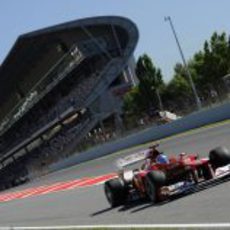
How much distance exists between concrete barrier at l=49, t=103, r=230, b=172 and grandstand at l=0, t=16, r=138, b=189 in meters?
6.81

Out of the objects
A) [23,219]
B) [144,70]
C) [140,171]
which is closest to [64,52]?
[144,70]

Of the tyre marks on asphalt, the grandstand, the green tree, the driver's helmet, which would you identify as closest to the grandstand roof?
the grandstand

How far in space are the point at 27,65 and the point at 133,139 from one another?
29.0m

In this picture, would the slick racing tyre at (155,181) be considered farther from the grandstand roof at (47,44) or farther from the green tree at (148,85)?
the grandstand roof at (47,44)

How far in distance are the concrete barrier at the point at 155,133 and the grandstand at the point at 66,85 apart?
6811mm

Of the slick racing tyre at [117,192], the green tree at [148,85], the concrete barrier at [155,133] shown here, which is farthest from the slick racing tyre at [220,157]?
the green tree at [148,85]

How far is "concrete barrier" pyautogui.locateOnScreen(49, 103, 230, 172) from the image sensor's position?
109ft

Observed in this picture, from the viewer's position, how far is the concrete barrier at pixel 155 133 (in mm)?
33188

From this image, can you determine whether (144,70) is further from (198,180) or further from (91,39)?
(198,180)

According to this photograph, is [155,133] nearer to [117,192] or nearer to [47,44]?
[117,192]

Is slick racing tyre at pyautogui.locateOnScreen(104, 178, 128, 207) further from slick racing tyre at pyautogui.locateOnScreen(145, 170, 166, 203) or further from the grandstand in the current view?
the grandstand

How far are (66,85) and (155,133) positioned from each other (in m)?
25.2

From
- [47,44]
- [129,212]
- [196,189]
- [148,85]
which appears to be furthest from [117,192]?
[47,44]

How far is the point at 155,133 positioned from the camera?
39562 mm
